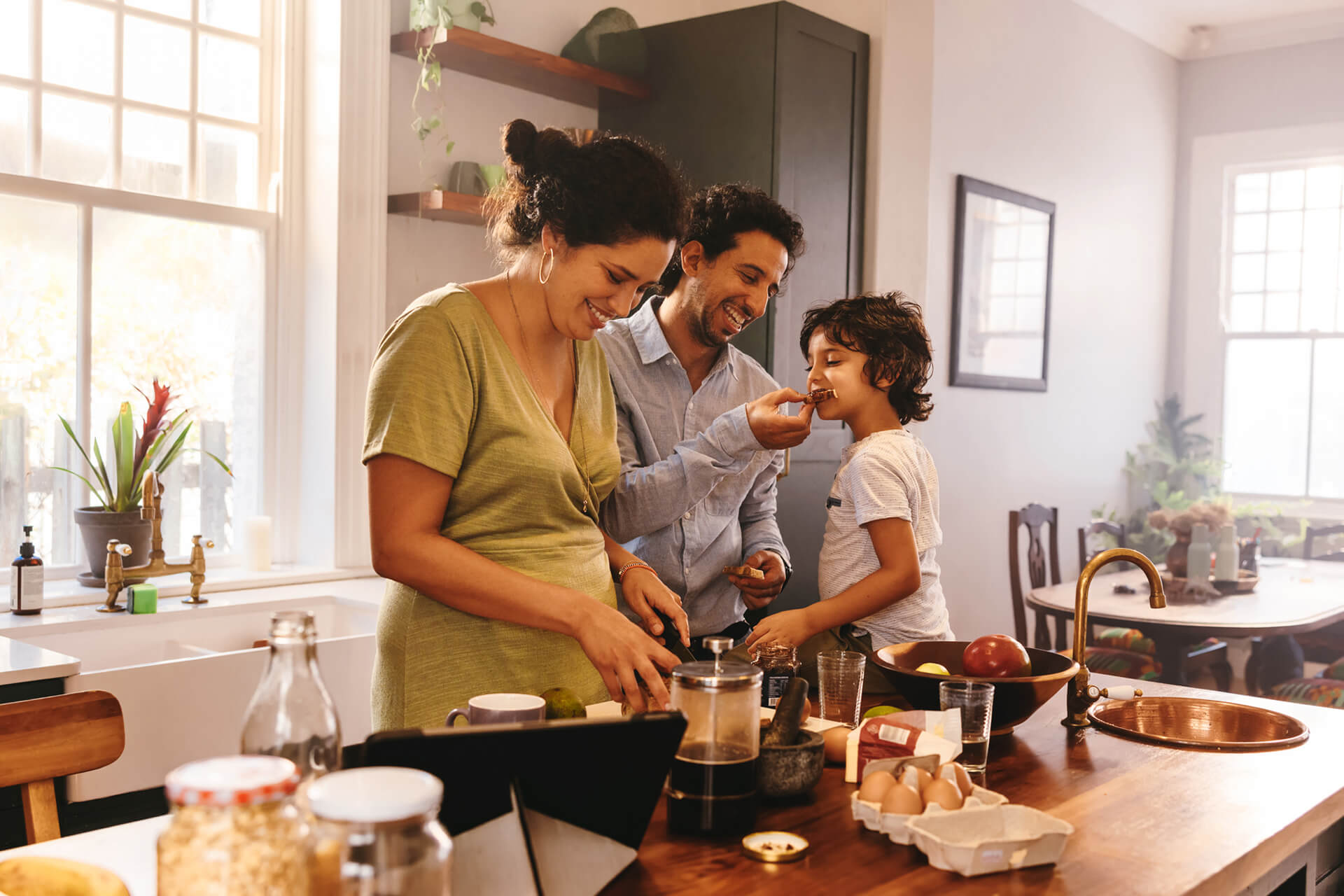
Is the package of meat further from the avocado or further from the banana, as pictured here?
the banana

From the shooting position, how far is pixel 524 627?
1.62 meters

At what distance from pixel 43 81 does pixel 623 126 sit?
175cm

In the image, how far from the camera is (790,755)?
4.22ft

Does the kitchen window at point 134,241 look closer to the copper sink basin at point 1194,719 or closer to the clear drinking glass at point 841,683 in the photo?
the clear drinking glass at point 841,683

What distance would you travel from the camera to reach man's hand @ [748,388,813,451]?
197 centimetres

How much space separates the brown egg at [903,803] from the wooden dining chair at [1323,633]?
424 cm

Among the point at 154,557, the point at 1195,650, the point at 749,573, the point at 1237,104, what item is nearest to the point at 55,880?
the point at 749,573

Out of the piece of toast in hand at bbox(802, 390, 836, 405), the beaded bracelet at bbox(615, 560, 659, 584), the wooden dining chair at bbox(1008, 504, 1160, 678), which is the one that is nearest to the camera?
the beaded bracelet at bbox(615, 560, 659, 584)

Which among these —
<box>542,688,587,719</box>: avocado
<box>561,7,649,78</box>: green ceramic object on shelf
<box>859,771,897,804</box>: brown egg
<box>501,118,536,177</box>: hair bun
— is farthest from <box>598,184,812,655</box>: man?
<box>561,7,649,78</box>: green ceramic object on shelf

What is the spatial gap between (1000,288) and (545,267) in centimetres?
408

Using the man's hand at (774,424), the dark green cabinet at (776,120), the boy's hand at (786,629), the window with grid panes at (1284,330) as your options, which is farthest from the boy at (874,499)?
the window with grid panes at (1284,330)

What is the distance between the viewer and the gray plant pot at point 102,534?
Answer: 279 centimetres

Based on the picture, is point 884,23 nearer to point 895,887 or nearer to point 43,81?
point 43,81

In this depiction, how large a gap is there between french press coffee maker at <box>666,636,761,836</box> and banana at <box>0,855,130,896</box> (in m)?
0.54
